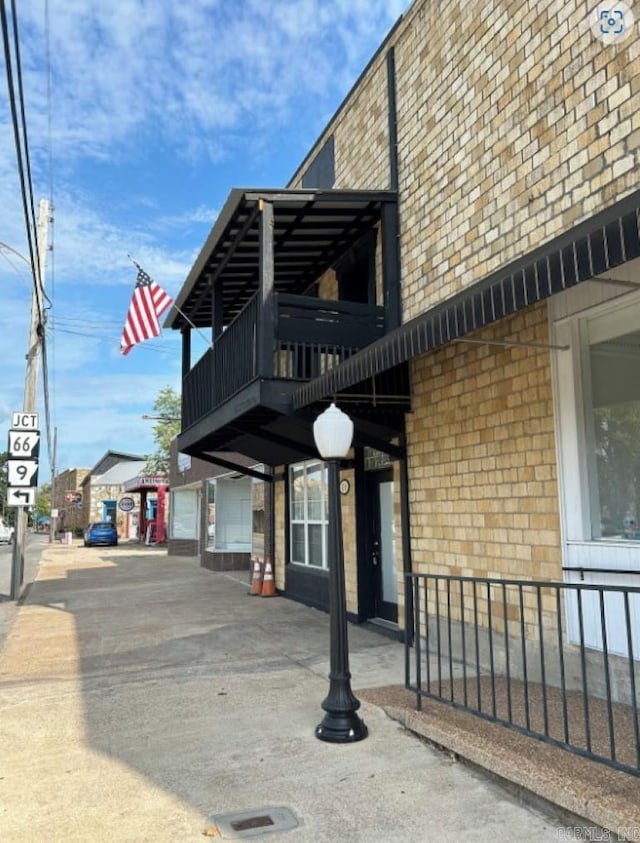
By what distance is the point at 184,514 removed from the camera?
83.8 feet

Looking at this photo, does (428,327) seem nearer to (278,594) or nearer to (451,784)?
(451,784)

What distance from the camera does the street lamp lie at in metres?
4.70

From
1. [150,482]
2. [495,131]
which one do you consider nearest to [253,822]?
[495,131]

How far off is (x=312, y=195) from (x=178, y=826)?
21.8 feet

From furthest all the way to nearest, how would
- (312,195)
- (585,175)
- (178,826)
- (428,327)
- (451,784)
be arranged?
(312,195)
(585,175)
(428,327)
(451,784)
(178,826)

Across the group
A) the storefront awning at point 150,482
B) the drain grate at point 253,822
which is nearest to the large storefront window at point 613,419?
the drain grate at point 253,822

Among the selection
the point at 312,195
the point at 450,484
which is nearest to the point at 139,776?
the point at 450,484

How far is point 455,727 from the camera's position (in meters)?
4.55

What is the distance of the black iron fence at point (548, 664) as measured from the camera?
13.8 ft

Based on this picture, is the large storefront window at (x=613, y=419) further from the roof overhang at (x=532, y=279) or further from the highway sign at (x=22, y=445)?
the highway sign at (x=22, y=445)

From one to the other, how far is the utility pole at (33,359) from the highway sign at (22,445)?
75 cm

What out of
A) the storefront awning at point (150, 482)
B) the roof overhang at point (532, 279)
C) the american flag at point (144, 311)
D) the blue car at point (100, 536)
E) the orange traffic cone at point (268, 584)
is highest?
the american flag at point (144, 311)

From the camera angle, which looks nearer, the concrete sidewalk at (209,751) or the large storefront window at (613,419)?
the concrete sidewalk at (209,751)

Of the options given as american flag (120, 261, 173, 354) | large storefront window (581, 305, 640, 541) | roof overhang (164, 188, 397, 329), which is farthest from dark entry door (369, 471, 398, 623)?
american flag (120, 261, 173, 354)
